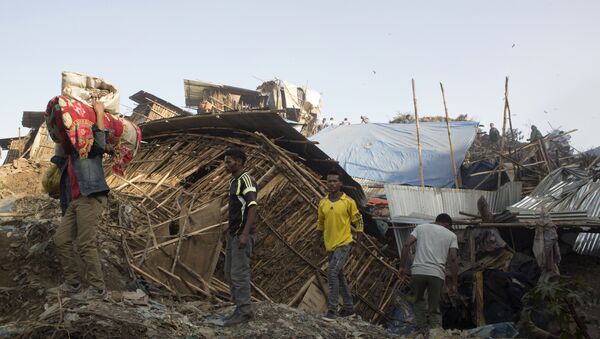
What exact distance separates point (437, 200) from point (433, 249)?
4992 mm

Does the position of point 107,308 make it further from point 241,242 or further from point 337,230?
point 337,230

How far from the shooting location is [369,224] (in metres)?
10.1

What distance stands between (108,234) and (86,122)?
7.54ft

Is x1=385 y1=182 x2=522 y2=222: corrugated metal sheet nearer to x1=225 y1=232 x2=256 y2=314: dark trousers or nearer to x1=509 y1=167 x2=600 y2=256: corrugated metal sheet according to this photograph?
x1=509 y1=167 x2=600 y2=256: corrugated metal sheet

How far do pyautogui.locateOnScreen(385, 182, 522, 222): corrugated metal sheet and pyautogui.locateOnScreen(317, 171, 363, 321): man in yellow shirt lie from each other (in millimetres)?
3518

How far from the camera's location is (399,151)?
48.7 ft

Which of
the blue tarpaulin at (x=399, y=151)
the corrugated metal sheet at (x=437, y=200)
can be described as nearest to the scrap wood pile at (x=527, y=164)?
the blue tarpaulin at (x=399, y=151)

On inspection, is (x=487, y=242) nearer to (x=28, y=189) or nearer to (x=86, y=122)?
(x=86, y=122)

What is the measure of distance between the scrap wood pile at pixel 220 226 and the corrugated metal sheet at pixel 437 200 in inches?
53.4

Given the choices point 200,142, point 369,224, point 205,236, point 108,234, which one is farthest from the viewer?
point 369,224

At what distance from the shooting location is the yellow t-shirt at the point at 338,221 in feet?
20.4

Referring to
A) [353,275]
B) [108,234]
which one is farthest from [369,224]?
[108,234]

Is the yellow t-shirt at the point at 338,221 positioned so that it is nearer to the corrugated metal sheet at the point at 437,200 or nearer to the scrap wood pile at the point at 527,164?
the corrugated metal sheet at the point at 437,200

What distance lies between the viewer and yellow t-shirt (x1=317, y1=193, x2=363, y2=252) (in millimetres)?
6223
